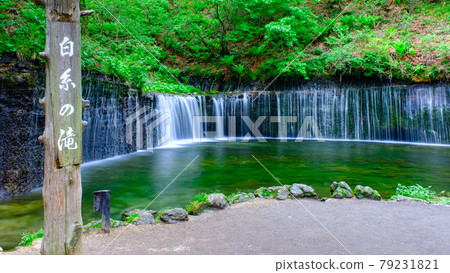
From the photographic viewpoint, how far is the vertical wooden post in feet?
8.35

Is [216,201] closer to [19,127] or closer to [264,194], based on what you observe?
[264,194]

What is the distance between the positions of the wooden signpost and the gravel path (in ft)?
3.33

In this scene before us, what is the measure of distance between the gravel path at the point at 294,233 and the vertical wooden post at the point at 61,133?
1.02 m

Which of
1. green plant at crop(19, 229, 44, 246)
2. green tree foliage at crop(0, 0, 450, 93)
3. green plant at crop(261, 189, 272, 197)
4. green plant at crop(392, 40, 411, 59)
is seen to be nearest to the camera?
green plant at crop(19, 229, 44, 246)

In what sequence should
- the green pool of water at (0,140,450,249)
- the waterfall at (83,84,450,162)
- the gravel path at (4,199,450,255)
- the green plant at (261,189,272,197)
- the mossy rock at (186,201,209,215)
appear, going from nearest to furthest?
the gravel path at (4,199,450,255), the mossy rock at (186,201,209,215), the green pool of water at (0,140,450,249), the green plant at (261,189,272,197), the waterfall at (83,84,450,162)

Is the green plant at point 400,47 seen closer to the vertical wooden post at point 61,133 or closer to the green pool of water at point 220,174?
the green pool of water at point 220,174

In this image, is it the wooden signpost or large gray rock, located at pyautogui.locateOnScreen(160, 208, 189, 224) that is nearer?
the wooden signpost

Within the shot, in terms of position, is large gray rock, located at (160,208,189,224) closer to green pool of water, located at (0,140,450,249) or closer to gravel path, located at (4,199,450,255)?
gravel path, located at (4,199,450,255)

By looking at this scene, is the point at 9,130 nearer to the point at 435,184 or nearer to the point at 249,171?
the point at 249,171

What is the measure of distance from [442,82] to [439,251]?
15118mm

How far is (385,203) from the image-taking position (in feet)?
18.1

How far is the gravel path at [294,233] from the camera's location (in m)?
3.50

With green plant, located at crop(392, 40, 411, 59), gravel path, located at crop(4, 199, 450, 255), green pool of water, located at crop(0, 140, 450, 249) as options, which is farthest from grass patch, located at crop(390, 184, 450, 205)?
green plant, located at crop(392, 40, 411, 59)

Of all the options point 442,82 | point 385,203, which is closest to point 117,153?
point 385,203
